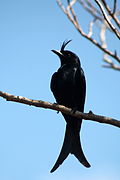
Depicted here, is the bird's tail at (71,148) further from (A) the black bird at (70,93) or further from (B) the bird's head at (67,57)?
(B) the bird's head at (67,57)

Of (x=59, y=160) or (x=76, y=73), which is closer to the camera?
(x=59, y=160)

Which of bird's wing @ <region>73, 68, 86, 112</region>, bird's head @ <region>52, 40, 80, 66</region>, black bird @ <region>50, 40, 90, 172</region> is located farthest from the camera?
bird's head @ <region>52, 40, 80, 66</region>

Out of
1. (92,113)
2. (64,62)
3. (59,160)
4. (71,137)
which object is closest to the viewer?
(92,113)

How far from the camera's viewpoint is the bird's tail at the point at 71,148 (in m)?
4.38

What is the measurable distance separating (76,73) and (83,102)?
418 millimetres

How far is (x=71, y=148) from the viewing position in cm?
470

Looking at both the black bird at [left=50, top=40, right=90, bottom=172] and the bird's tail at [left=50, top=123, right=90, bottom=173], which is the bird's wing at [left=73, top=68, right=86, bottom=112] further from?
the bird's tail at [left=50, top=123, right=90, bottom=173]

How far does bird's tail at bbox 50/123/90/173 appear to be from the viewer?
4.38 metres

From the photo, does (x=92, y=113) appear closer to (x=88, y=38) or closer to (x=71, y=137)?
(x=88, y=38)

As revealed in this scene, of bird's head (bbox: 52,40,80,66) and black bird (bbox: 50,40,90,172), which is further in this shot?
bird's head (bbox: 52,40,80,66)

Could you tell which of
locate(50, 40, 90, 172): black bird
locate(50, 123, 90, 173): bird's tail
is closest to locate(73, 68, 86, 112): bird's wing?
locate(50, 40, 90, 172): black bird

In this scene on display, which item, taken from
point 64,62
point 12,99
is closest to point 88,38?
point 12,99

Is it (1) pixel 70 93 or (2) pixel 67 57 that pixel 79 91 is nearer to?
(1) pixel 70 93

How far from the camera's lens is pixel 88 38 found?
3.68m
